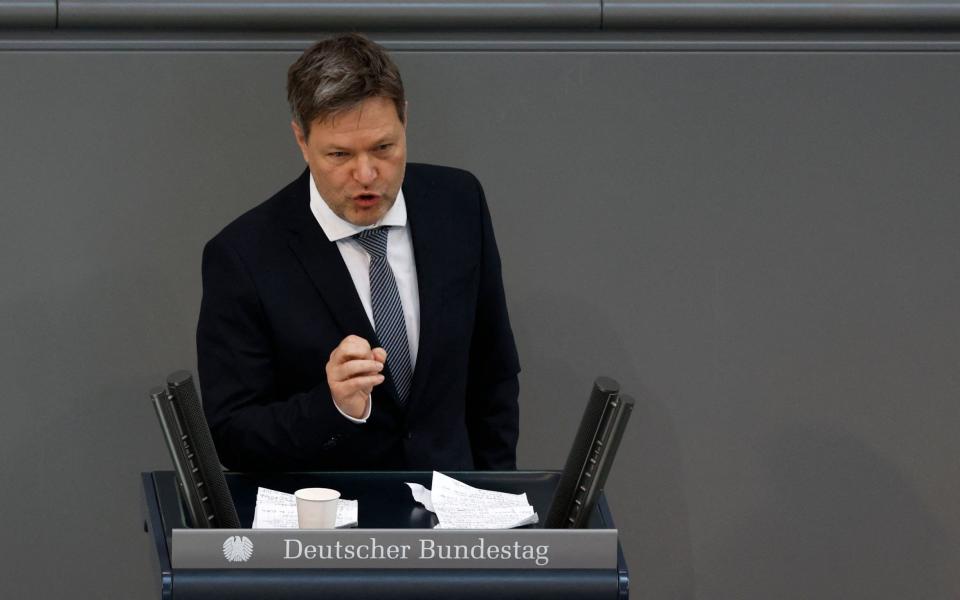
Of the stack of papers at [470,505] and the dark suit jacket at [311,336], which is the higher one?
the dark suit jacket at [311,336]

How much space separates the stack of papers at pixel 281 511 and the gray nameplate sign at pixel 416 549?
101 millimetres

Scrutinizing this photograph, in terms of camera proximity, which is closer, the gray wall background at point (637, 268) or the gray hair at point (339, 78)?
the gray hair at point (339, 78)

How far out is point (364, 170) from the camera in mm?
2822

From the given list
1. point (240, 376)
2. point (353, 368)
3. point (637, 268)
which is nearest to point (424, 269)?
point (240, 376)

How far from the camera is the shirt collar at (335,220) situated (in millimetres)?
2967

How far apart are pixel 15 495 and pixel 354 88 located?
1736mm

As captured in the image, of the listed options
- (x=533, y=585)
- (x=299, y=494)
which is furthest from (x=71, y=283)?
(x=533, y=585)

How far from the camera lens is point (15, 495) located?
3930 millimetres

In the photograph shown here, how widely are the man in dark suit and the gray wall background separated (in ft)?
2.63

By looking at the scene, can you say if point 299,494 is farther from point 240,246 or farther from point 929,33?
point 929,33

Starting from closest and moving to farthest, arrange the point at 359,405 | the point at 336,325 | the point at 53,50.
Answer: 1. the point at 359,405
2. the point at 336,325
3. the point at 53,50

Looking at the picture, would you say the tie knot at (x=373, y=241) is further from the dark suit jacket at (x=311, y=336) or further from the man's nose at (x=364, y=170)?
the man's nose at (x=364, y=170)

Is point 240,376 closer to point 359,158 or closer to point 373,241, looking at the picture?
point 373,241

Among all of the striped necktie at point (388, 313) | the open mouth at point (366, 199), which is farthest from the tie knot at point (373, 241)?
the open mouth at point (366, 199)
